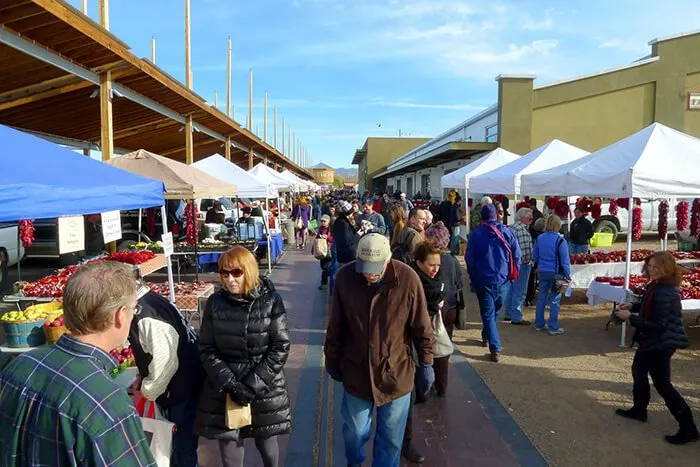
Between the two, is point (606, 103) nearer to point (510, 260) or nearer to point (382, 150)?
point (510, 260)

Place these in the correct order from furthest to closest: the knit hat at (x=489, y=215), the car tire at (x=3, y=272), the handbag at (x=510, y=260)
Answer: the car tire at (x=3, y=272), the knit hat at (x=489, y=215), the handbag at (x=510, y=260)

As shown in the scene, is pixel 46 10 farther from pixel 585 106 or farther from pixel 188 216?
pixel 585 106

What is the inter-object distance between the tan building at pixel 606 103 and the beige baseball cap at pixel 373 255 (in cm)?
1664

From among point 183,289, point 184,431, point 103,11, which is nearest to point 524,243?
point 183,289

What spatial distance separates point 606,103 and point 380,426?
20116 mm

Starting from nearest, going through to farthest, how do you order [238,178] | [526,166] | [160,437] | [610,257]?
[160,437], [610,257], [526,166], [238,178]

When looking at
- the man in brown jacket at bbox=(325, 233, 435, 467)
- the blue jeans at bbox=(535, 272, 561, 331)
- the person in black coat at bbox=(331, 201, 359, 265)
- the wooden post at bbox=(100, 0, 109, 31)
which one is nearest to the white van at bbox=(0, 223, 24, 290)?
the wooden post at bbox=(100, 0, 109, 31)

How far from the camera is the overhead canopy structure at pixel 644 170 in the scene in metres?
6.68

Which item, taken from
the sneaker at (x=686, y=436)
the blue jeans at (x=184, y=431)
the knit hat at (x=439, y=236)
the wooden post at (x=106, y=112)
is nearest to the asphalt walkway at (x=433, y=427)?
the blue jeans at (x=184, y=431)

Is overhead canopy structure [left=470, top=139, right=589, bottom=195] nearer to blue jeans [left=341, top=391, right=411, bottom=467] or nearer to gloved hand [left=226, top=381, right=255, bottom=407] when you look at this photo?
blue jeans [left=341, top=391, right=411, bottom=467]

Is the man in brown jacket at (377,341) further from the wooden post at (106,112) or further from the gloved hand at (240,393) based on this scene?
the wooden post at (106,112)

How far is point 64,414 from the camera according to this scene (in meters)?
1.49

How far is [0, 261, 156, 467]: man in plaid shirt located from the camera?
1.50 metres

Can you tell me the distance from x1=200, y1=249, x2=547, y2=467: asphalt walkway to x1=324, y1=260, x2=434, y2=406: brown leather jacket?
1.16 m
